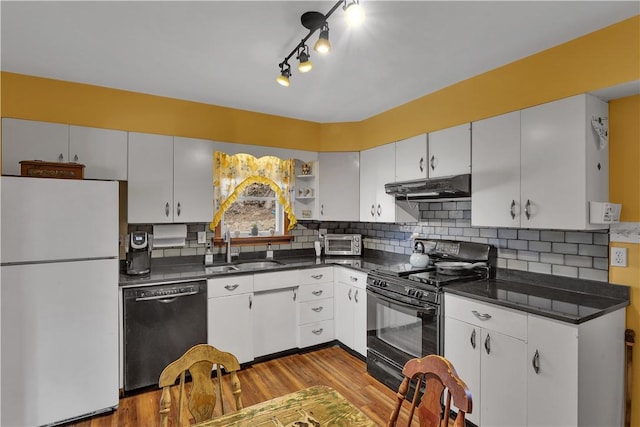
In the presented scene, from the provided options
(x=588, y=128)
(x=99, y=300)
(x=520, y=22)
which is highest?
(x=520, y=22)

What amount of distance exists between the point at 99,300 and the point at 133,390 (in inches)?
32.4

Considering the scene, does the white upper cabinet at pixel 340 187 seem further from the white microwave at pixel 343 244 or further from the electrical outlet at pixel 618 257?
the electrical outlet at pixel 618 257

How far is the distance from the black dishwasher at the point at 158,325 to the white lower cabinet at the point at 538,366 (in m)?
2.07

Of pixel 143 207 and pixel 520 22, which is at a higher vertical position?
pixel 520 22

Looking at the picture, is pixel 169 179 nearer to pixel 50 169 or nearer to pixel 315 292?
pixel 50 169

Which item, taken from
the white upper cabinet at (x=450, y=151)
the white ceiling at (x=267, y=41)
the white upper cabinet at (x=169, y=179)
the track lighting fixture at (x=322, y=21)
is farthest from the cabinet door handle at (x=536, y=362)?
the white upper cabinet at (x=169, y=179)

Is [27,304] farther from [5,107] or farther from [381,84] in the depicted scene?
[381,84]

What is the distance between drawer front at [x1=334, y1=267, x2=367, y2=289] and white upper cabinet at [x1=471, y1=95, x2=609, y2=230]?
3.76ft

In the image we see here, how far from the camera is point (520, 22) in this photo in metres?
1.86

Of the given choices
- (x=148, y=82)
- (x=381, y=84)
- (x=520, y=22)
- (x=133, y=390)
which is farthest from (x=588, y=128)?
(x=133, y=390)

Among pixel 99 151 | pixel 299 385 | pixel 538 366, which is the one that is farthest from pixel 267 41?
pixel 299 385

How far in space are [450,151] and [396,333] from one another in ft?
5.09

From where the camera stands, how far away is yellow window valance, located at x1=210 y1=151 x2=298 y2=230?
3.50 metres

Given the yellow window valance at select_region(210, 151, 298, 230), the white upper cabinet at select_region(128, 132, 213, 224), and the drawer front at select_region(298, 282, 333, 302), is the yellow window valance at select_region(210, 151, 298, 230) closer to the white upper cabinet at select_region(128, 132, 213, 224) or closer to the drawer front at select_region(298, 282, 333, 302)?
the white upper cabinet at select_region(128, 132, 213, 224)
